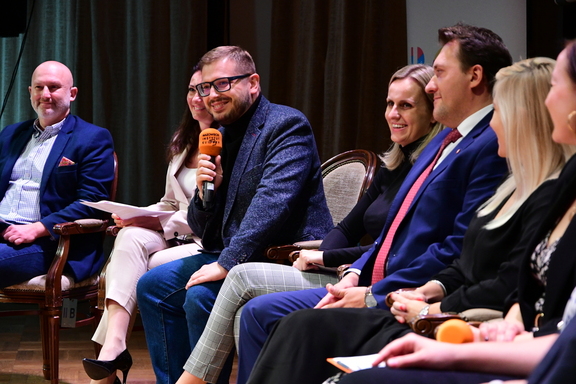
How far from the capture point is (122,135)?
4996mm

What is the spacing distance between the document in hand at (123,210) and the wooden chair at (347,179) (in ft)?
2.43

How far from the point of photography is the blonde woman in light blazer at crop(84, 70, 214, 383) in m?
2.92

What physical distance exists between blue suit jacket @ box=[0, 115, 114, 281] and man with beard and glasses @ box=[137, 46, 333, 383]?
0.73m

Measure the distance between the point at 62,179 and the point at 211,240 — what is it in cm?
112

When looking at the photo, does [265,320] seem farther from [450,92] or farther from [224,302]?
[450,92]

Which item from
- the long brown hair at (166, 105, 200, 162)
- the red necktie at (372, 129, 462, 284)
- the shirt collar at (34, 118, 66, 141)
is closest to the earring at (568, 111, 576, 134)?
the red necktie at (372, 129, 462, 284)

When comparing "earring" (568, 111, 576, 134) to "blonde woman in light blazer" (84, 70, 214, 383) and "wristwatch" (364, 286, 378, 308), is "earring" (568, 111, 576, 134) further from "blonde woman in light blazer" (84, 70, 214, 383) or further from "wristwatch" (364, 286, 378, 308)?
"blonde woman in light blazer" (84, 70, 214, 383)

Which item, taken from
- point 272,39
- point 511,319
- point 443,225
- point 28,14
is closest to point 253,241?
point 443,225

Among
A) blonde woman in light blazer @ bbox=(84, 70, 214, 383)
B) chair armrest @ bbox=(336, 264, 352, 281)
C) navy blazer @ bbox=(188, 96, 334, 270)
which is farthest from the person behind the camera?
blonde woman in light blazer @ bbox=(84, 70, 214, 383)

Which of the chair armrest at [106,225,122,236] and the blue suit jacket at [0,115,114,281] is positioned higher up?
the blue suit jacket at [0,115,114,281]

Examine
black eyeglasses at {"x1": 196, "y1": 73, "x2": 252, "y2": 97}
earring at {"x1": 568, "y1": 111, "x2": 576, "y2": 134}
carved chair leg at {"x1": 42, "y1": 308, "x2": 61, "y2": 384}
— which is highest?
black eyeglasses at {"x1": 196, "y1": 73, "x2": 252, "y2": 97}

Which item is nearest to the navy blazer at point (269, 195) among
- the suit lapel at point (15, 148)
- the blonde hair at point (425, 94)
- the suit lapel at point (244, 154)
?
the suit lapel at point (244, 154)

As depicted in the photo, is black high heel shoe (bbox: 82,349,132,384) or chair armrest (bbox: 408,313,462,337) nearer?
chair armrest (bbox: 408,313,462,337)

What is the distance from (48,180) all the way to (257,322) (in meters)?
1.86
